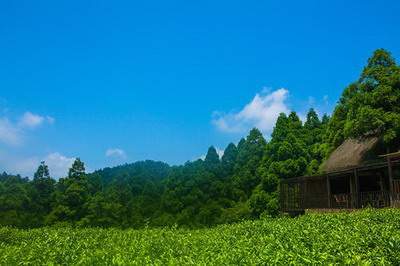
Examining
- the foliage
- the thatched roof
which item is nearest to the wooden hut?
the thatched roof

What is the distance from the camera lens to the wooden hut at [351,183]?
75.4 feet

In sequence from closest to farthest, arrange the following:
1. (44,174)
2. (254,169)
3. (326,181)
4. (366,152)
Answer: (366,152) → (326,181) → (254,169) → (44,174)

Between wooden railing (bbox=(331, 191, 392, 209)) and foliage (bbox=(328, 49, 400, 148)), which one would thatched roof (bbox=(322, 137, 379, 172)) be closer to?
foliage (bbox=(328, 49, 400, 148))

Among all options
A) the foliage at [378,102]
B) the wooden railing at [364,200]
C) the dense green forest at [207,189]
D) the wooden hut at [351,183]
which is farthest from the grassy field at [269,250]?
the dense green forest at [207,189]

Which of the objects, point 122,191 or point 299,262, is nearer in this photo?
point 299,262

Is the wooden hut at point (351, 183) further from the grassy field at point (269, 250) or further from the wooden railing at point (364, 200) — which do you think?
the grassy field at point (269, 250)

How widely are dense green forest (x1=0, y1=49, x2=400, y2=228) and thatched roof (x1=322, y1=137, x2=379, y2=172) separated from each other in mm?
965

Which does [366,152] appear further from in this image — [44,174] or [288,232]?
[44,174]

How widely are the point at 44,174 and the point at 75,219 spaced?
900 cm

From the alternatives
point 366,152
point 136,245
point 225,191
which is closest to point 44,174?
point 225,191

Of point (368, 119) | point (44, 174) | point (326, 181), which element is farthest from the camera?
point (44, 174)

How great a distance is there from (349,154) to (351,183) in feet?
5.54

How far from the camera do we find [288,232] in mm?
15039

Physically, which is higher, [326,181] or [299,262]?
[326,181]
